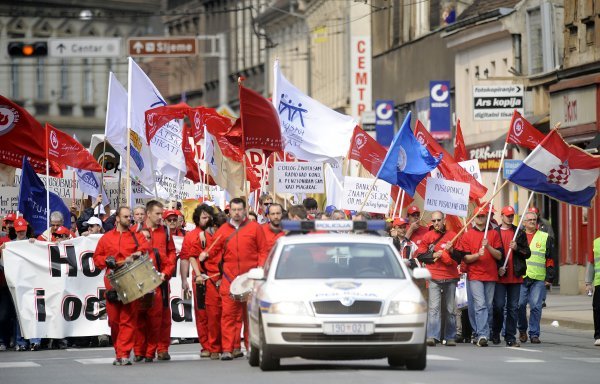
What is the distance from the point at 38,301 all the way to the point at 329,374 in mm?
7920

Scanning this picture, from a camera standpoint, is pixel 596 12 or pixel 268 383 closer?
pixel 268 383

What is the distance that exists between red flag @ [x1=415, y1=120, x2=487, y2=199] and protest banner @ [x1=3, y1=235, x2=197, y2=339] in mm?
5517

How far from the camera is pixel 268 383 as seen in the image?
56.5 ft

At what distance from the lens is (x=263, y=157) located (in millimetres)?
34250

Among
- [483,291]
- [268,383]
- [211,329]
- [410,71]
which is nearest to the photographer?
[268,383]

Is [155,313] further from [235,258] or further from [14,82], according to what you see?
[14,82]

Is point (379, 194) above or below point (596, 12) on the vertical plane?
below

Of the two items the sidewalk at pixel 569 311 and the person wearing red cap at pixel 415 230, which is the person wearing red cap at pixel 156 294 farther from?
the sidewalk at pixel 569 311

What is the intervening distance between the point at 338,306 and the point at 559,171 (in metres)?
7.81

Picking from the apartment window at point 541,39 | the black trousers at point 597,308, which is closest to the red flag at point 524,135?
the black trousers at point 597,308

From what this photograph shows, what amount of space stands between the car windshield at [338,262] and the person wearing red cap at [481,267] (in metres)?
5.14

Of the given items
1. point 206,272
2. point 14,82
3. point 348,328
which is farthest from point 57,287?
point 14,82

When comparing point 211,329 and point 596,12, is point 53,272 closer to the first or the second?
point 211,329

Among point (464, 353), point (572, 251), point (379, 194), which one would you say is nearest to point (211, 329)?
point (464, 353)
